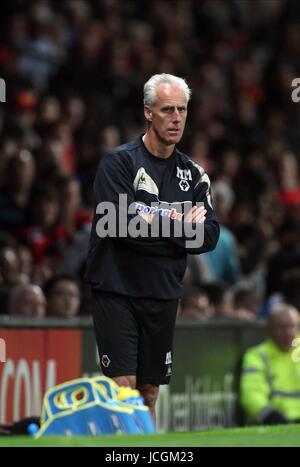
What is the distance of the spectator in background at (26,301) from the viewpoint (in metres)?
11.5

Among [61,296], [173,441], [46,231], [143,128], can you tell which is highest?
[143,128]

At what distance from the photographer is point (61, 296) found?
11977 millimetres

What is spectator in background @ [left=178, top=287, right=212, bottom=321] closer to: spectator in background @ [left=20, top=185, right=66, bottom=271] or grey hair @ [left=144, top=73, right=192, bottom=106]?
spectator in background @ [left=20, top=185, right=66, bottom=271]

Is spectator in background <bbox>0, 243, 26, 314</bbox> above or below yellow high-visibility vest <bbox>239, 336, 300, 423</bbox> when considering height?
above

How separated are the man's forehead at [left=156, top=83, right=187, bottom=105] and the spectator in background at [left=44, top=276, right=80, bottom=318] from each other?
3.76 metres

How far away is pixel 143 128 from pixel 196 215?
919 cm

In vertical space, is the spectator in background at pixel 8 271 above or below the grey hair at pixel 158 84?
below

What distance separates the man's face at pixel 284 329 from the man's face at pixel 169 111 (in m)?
4.46

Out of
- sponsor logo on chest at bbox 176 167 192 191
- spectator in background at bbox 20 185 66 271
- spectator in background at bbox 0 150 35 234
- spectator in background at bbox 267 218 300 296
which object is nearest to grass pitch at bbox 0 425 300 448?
sponsor logo on chest at bbox 176 167 192 191

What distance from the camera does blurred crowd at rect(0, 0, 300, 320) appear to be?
44.0 feet

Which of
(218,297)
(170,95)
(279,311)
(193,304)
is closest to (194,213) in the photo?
(170,95)

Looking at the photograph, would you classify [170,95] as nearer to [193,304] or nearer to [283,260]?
[193,304]

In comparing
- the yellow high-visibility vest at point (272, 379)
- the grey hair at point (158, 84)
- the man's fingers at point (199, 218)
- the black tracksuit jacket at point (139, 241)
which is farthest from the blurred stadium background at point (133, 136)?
the grey hair at point (158, 84)

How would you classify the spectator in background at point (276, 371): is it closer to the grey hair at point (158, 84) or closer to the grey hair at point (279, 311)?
the grey hair at point (279, 311)
